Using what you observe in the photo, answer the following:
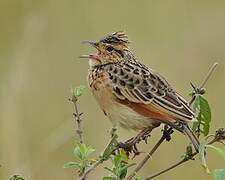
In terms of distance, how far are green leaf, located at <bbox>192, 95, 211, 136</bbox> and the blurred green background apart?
2559 mm

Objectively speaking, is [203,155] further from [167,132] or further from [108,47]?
[108,47]

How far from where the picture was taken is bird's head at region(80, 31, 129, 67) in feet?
15.6

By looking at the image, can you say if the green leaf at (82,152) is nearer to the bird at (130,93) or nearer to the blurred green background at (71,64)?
the bird at (130,93)

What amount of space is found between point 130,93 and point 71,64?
340 cm

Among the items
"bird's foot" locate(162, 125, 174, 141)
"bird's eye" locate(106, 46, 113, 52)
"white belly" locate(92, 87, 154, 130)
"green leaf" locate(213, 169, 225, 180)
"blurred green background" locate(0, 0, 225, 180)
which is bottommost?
"green leaf" locate(213, 169, 225, 180)

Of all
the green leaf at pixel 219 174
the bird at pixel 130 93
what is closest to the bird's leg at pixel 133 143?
the bird at pixel 130 93

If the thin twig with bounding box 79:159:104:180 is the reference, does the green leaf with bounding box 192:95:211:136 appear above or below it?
above

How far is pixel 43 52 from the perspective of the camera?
24.4 ft

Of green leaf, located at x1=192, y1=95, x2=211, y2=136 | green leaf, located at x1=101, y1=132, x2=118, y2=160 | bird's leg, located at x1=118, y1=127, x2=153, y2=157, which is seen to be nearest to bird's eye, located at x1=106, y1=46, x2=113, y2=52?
bird's leg, located at x1=118, y1=127, x2=153, y2=157

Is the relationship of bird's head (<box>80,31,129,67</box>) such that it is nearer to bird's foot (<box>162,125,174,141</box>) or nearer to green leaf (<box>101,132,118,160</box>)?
bird's foot (<box>162,125,174,141</box>)

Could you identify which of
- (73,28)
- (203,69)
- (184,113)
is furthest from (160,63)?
(184,113)

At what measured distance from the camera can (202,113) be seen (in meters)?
3.75

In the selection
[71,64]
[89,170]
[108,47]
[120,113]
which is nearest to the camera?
[89,170]

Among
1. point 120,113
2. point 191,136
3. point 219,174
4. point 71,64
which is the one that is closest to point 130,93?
point 120,113
